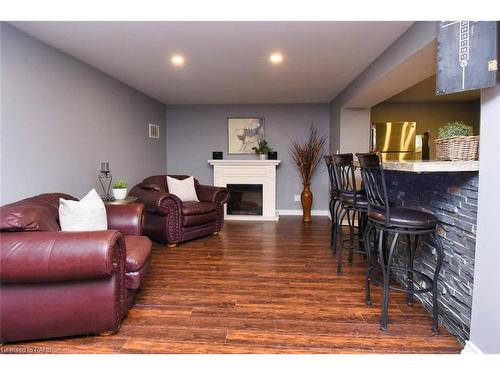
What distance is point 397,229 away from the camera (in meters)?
2.06

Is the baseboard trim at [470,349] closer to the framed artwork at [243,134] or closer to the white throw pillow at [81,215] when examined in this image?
the white throw pillow at [81,215]

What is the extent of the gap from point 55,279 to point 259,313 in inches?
53.0

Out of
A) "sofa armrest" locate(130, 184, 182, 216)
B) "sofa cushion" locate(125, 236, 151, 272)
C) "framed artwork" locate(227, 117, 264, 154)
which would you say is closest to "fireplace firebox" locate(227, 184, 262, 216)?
"framed artwork" locate(227, 117, 264, 154)

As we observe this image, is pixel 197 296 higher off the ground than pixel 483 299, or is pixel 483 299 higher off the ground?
pixel 483 299

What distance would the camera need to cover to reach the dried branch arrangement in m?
5.96

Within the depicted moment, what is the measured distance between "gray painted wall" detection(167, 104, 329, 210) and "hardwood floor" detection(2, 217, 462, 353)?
282 cm

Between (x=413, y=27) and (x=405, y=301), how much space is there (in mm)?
2210

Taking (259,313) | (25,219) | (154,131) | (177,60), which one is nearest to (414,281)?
(259,313)

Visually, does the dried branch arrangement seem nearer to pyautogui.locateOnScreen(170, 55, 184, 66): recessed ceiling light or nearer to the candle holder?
pyautogui.locateOnScreen(170, 55, 184, 66): recessed ceiling light

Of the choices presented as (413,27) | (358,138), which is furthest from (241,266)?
(358,138)

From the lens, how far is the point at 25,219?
197cm

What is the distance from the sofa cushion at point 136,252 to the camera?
2213 millimetres

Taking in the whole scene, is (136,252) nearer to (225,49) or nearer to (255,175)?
(225,49)
